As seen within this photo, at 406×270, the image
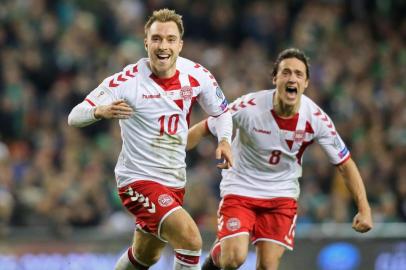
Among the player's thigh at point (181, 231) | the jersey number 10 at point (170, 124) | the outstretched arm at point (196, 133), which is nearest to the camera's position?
the player's thigh at point (181, 231)

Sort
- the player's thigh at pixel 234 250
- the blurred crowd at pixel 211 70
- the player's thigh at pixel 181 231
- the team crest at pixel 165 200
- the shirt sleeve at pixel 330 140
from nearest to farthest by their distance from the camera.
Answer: the player's thigh at pixel 181 231 < the team crest at pixel 165 200 < the player's thigh at pixel 234 250 < the shirt sleeve at pixel 330 140 < the blurred crowd at pixel 211 70

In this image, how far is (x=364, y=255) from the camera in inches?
499

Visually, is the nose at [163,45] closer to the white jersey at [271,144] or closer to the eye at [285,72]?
the white jersey at [271,144]

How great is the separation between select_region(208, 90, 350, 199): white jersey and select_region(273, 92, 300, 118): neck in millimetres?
34

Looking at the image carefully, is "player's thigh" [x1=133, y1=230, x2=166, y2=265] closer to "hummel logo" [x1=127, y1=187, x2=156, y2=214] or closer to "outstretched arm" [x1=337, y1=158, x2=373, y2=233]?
"hummel logo" [x1=127, y1=187, x2=156, y2=214]

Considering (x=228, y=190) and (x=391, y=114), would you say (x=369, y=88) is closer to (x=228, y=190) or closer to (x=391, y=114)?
(x=391, y=114)

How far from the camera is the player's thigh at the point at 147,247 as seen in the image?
8.27 metres

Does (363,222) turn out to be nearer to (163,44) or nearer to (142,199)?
(142,199)

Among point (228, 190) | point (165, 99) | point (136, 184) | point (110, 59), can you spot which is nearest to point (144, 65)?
point (165, 99)

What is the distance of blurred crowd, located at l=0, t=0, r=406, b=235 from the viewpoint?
13281mm

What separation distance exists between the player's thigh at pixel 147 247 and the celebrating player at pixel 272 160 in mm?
573

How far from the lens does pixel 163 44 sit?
7.92 meters

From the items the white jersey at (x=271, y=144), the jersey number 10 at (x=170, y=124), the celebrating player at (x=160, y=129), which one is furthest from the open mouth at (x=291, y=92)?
the jersey number 10 at (x=170, y=124)

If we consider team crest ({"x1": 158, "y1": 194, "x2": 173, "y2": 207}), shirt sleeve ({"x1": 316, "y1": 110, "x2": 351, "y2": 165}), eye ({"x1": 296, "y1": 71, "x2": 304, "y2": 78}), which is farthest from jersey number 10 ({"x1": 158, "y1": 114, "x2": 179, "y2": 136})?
shirt sleeve ({"x1": 316, "y1": 110, "x2": 351, "y2": 165})
